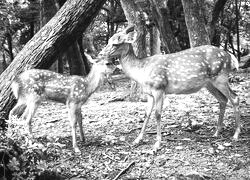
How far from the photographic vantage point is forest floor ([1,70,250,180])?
5.34 m

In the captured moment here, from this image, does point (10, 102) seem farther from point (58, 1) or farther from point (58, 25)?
point (58, 1)

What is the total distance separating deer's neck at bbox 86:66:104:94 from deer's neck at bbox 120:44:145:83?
418 millimetres

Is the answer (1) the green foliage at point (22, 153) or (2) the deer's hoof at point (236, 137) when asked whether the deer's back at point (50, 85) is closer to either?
(1) the green foliage at point (22, 153)

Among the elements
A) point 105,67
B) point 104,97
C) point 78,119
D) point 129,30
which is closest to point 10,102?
point 78,119

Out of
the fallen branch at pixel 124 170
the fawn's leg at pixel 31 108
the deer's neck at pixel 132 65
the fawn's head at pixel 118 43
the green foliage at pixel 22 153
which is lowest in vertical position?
the fallen branch at pixel 124 170

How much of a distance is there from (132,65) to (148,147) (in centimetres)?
132

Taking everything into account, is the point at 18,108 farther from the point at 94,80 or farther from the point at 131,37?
the point at 131,37

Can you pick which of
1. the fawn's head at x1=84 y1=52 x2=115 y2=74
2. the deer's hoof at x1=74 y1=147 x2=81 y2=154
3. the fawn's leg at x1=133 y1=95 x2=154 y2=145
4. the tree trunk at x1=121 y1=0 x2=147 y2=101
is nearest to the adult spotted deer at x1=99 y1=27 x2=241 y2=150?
the fawn's leg at x1=133 y1=95 x2=154 y2=145

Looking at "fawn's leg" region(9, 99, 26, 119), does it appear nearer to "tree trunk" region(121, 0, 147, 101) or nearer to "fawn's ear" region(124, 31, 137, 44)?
"fawn's ear" region(124, 31, 137, 44)

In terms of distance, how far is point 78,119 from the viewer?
21.2 feet

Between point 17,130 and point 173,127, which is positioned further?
point 173,127

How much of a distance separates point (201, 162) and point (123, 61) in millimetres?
2029

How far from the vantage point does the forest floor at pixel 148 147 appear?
17.5 feet

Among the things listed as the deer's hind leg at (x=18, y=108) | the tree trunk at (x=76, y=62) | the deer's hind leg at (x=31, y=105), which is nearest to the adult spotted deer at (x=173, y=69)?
the deer's hind leg at (x=31, y=105)
